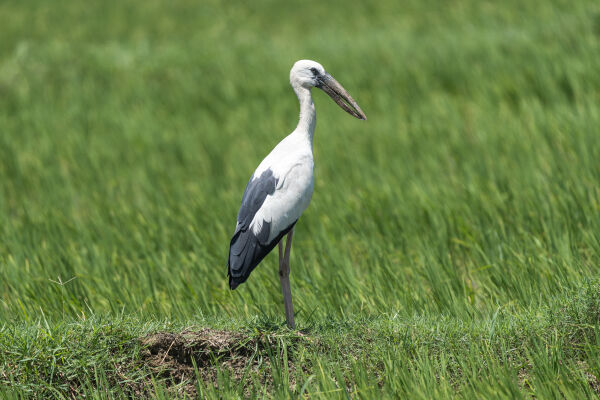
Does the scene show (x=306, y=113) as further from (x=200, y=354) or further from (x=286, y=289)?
(x=200, y=354)

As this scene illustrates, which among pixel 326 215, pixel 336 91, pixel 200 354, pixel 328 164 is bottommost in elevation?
pixel 200 354

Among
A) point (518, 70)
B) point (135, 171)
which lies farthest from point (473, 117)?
point (135, 171)

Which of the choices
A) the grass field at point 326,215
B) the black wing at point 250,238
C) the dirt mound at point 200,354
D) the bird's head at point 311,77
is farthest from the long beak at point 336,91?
the dirt mound at point 200,354

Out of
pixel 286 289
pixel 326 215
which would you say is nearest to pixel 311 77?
pixel 286 289

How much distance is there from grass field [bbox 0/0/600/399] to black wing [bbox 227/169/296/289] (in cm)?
33

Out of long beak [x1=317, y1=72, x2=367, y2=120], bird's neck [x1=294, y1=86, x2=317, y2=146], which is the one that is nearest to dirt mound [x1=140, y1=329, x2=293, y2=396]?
bird's neck [x1=294, y1=86, x2=317, y2=146]

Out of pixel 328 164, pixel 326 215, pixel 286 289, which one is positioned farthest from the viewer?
pixel 328 164

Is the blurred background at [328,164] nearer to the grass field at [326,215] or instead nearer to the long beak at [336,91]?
the grass field at [326,215]

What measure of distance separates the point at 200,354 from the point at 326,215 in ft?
8.52

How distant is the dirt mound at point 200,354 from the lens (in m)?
3.40

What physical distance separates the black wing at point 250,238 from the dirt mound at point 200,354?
305mm

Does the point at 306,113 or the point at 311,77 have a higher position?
the point at 311,77

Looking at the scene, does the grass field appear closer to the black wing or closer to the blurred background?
the blurred background

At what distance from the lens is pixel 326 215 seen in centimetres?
585
